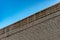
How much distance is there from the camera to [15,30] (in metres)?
13.7

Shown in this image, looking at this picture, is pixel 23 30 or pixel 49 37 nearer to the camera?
pixel 49 37

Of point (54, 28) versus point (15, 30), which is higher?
point (15, 30)

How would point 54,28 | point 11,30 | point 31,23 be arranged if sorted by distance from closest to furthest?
point 54,28, point 31,23, point 11,30

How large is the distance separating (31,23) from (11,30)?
5.91 ft

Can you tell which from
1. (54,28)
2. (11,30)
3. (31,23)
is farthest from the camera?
(11,30)

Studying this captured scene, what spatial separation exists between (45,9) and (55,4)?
2.51 feet

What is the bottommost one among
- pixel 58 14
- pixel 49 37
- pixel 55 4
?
pixel 49 37

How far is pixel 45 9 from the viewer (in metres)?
12.7

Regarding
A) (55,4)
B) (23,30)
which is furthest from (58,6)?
(23,30)

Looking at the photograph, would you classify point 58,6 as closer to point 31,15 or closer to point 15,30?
point 31,15

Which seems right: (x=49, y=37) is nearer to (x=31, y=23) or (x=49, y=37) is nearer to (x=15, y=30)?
(x=31, y=23)

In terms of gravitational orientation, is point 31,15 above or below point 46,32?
above

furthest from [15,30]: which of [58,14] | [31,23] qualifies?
[58,14]

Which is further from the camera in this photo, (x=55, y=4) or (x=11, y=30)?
(x=11, y=30)
